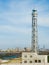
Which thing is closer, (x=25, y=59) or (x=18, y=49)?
(x=25, y=59)

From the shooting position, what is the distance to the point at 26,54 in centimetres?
5044

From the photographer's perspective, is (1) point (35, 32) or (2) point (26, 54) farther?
(1) point (35, 32)

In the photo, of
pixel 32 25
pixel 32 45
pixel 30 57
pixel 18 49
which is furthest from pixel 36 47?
pixel 18 49

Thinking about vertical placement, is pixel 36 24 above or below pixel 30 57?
above

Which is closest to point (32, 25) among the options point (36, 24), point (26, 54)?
point (36, 24)

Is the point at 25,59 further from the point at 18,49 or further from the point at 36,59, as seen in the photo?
the point at 18,49

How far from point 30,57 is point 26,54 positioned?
107 centimetres

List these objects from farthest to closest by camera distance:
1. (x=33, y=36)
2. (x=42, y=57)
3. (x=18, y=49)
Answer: (x=18, y=49) → (x=33, y=36) → (x=42, y=57)

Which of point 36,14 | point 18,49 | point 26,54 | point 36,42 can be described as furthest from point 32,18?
point 18,49

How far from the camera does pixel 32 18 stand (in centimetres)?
7669

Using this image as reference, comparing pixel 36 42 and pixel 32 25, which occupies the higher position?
pixel 32 25

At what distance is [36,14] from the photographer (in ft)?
253

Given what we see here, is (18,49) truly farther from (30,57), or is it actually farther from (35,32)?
(30,57)

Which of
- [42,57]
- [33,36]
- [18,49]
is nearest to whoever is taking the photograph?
[42,57]
